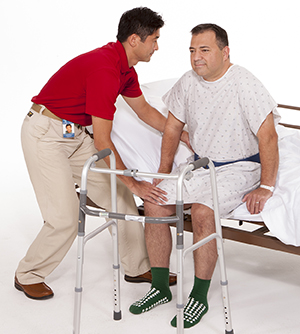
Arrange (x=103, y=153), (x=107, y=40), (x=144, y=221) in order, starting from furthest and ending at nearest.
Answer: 1. (x=107, y=40)
2. (x=103, y=153)
3. (x=144, y=221)

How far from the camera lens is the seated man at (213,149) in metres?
3.21

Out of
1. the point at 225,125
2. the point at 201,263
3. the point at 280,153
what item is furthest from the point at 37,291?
the point at 280,153

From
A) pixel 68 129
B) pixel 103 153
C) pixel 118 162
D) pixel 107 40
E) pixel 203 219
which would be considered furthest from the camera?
pixel 107 40

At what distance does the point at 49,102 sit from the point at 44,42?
9.94 ft

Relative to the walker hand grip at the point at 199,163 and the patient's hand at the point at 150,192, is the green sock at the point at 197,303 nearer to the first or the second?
the patient's hand at the point at 150,192

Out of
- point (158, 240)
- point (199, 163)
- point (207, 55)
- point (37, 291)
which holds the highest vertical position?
point (207, 55)

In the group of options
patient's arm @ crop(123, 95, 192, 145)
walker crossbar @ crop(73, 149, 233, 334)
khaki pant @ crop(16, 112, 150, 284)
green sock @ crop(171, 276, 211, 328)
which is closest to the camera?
walker crossbar @ crop(73, 149, 233, 334)

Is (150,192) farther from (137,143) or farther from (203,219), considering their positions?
(137,143)

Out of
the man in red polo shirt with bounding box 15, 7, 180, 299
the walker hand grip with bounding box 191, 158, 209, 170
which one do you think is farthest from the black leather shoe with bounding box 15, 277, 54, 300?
the walker hand grip with bounding box 191, 158, 209, 170

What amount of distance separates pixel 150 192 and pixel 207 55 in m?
0.77

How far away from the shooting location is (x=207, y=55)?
329 centimetres

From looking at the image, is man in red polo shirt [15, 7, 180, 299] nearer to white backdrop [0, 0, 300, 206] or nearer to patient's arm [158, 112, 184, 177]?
patient's arm [158, 112, 184, 177]

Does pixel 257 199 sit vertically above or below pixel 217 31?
below

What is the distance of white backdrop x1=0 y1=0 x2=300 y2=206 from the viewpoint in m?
5.81
